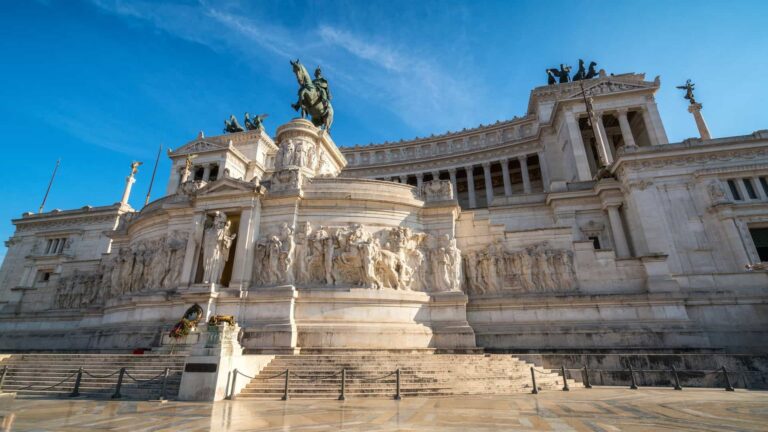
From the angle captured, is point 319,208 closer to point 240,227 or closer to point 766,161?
point 240,227

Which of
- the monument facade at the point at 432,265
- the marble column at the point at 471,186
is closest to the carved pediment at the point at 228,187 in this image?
the monument facade at the point at 432,265

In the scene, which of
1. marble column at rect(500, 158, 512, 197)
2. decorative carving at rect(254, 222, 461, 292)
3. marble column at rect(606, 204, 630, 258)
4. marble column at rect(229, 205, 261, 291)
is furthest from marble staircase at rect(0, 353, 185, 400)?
marble column at rect(500, 158, 512, 197)

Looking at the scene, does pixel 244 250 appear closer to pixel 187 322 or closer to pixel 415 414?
pixel 187 322

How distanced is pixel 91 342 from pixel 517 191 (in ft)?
177

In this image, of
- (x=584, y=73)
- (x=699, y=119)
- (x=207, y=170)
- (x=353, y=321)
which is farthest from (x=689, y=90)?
(x=207, y=170)

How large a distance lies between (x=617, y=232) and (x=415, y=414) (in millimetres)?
26255

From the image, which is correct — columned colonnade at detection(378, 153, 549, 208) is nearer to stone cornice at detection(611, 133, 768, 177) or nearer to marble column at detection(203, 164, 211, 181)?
stone cornice at detection(611, 133, 768, 177)

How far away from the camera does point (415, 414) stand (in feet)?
27.9

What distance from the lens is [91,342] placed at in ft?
69.4

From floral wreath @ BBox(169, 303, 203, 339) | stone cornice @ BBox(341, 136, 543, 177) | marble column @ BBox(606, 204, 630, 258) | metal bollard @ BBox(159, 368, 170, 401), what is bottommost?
metal bollard @ BBox(159, 368, 170, 401)

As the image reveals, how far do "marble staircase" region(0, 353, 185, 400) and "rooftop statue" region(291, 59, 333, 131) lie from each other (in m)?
22.8

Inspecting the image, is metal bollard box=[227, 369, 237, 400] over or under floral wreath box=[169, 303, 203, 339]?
under

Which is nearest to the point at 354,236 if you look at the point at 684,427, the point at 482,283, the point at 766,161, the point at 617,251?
the point at 482,283

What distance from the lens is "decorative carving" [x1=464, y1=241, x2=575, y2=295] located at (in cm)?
2091
